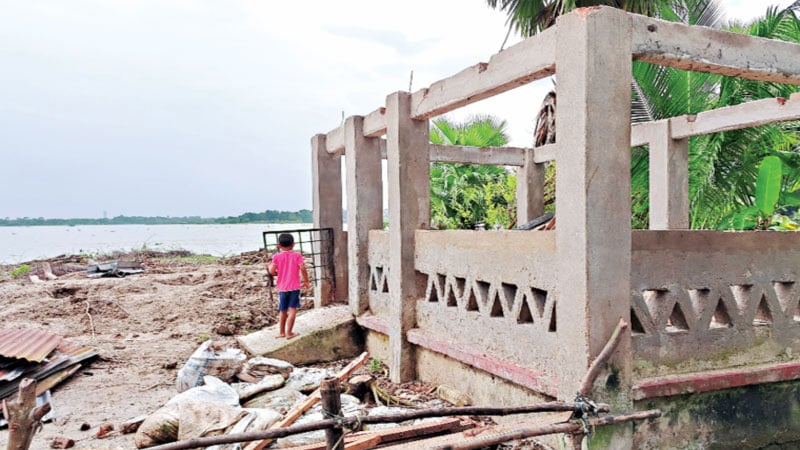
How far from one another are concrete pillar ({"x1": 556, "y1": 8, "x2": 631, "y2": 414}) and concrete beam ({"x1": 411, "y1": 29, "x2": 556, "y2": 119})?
1.00 feet

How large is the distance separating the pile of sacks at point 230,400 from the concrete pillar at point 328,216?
2.18m

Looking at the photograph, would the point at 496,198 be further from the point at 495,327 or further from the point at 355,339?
the point at 495,327

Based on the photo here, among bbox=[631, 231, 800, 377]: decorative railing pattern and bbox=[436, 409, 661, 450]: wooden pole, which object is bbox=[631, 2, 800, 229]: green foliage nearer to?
bbox=[631, 231, 800, 377]: decorative railing pattern

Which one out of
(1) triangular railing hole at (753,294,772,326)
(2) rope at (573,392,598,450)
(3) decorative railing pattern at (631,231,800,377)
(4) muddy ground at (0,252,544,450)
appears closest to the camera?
(2) rope at (573,392,598,450)

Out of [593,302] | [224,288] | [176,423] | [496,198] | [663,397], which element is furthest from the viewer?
[496,198]

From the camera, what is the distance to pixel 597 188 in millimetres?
3533

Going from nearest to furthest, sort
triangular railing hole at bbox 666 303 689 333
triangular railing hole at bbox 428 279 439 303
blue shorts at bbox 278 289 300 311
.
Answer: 1. triangular railing hole at bbox 666 303 689 333
2. triangular railing hole at bbox 428 279 439 303
3. blue shorts at bbox 278 289 300 311

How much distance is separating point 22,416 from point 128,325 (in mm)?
7815

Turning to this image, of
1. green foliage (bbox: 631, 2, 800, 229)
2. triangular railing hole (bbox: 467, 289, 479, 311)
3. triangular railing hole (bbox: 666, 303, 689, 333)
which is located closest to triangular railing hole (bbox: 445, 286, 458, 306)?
triangular railing hole (bbox: 467, 289, 479, 311)

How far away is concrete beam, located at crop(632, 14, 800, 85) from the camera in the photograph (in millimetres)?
3707

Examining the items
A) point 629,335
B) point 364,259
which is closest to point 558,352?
point 629,335

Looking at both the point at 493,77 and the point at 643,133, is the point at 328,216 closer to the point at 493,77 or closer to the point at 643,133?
the point at 493,77

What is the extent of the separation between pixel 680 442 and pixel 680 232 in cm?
146

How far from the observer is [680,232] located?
3.89 meters
